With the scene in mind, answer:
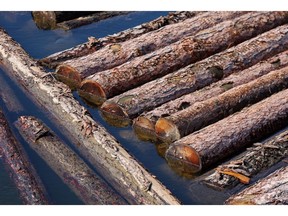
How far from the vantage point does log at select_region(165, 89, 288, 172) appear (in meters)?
10.5

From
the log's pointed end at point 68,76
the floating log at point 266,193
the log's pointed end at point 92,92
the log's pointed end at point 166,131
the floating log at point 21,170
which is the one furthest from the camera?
the log's pointed end at point 68,76

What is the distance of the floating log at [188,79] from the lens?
39.6 feet

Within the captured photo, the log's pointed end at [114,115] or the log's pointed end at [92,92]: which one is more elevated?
the log's pointed end at [92,92]

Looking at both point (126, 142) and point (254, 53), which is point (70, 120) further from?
point (254, 53)

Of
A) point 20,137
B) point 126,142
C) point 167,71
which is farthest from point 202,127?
point 20,137

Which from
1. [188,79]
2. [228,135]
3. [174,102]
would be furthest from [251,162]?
[188,79]

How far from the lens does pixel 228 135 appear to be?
35.4ft

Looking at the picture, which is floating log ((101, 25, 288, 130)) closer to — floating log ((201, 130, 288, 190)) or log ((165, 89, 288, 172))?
log ((165, 89, 288, 172))

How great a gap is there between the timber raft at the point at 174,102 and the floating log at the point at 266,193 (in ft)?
0.05

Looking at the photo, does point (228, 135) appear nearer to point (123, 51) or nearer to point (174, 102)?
point (174, 102)

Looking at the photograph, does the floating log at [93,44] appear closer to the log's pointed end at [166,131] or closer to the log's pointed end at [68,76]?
the log's pointed end at [68,76]

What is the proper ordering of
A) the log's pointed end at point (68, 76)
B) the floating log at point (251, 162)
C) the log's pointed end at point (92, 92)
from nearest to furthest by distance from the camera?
the floating log at point (251, 162) < the log's pointed end at point (92, 92) < the log's pointed end at point (68, 76)

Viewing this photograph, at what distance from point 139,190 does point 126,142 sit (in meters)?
1.93

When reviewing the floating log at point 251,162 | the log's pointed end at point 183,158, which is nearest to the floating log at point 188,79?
the log's pointed end at point 183,158
